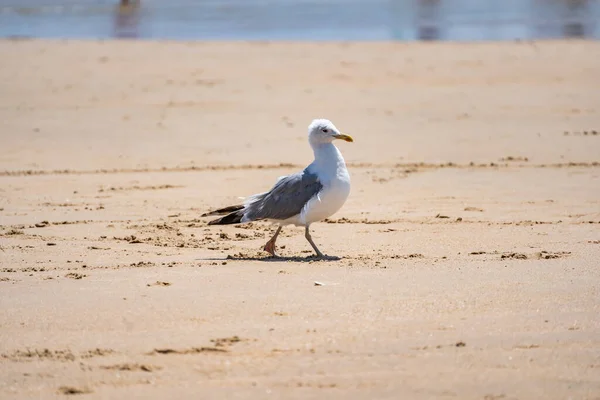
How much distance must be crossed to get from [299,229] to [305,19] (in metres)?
15.2

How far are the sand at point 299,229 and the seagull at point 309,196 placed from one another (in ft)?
0.98

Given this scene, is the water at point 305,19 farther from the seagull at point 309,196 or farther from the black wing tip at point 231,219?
the black wing tip at point 231,219

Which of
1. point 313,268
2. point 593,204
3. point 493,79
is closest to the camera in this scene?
point 313,268

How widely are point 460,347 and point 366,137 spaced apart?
722cm

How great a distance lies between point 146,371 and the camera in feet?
14.7

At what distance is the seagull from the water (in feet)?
39.8

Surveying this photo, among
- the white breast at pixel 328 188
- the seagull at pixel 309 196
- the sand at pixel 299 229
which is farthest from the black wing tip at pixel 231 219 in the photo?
the white breast at pixel 328 188

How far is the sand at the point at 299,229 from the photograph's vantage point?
4.56m

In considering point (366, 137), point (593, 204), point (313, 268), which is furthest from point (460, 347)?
point (366, 137)

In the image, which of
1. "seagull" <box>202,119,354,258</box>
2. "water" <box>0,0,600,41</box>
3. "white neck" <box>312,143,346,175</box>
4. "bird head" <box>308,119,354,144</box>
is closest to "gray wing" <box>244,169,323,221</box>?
"seagull" <box>202,119,354,258</box>

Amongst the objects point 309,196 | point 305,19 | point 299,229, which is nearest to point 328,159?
point 309,196

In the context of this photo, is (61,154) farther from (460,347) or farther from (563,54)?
(563,54)

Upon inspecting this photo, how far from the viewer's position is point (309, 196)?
6.99 m

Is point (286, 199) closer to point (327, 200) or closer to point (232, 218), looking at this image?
point (327, 200)
